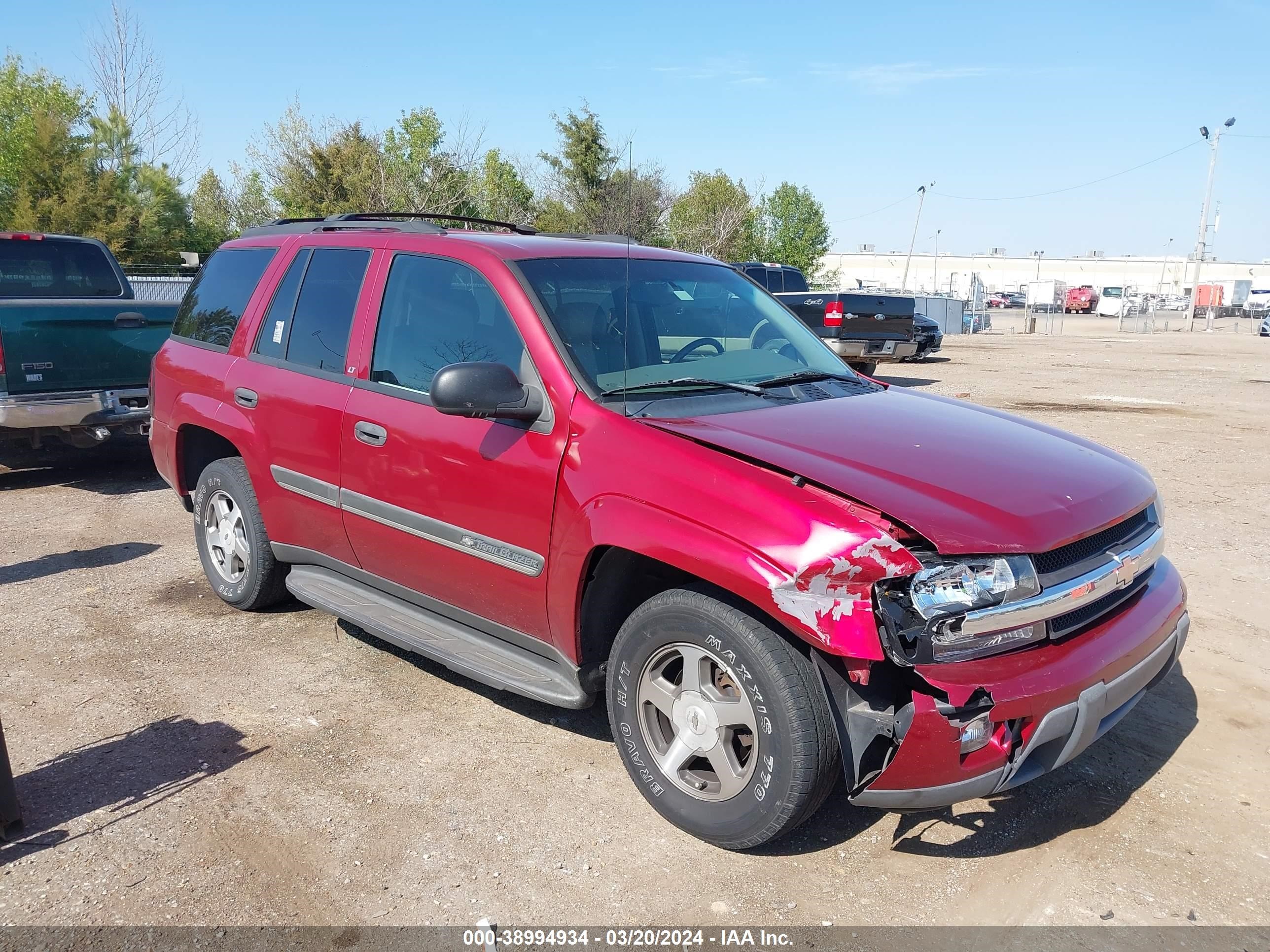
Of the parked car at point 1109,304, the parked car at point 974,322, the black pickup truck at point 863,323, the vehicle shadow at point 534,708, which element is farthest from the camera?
the parked car at point 1109,304

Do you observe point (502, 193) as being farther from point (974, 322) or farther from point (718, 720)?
point (718, 720)

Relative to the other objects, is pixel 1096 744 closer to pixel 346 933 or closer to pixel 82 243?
pixel 346 933

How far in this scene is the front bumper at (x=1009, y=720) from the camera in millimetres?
2660

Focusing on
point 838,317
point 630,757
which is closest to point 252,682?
point 630,757

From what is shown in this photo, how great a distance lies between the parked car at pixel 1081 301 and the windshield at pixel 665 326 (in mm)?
73102

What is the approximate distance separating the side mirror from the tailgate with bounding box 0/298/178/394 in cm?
456

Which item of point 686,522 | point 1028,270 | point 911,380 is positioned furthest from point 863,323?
point 1028,270

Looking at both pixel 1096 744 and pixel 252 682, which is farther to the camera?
pixel 252 682

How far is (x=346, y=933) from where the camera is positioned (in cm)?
276

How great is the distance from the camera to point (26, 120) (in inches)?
1128

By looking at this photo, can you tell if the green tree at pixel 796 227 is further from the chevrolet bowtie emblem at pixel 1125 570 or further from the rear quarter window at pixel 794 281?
the chevrolet bowtie emblem at pixel 1125 570

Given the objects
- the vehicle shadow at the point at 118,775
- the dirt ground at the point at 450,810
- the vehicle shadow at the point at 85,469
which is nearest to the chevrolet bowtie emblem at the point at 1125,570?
the dirt ground at the point at 450,810

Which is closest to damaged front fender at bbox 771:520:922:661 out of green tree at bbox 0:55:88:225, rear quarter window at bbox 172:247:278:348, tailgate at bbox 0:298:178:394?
rear quarter window at bbox 172:247:278:348

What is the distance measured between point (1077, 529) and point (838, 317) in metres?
12.8
